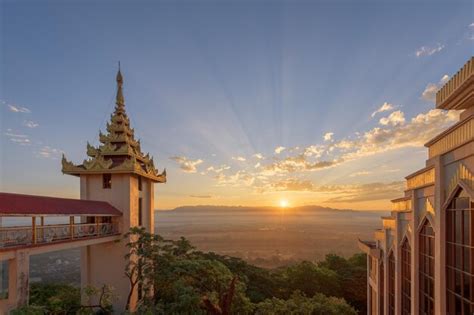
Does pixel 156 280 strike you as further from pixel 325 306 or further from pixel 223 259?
pixel 223 259

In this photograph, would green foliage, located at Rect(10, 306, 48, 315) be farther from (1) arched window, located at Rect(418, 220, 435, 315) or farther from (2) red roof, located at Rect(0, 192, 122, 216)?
(1) arched window, located at Rect(418, 220, 435, 315)

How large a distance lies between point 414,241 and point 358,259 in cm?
2982

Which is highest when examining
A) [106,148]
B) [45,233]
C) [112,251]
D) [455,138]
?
[106,148]

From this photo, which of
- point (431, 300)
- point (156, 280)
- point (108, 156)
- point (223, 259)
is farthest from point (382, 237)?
point (223, 259)

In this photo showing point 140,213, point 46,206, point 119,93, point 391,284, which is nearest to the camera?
point 46,206

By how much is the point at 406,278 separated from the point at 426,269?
2758mm

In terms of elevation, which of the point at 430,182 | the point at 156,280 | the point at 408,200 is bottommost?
the point at 156,280

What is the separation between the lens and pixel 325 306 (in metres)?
21.5

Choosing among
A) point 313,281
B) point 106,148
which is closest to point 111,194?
point 106,148

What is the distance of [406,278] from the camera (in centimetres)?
1342

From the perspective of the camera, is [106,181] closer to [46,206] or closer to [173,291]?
[46,206]

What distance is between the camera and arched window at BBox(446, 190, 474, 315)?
8234mm

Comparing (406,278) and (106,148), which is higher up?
(106,148)

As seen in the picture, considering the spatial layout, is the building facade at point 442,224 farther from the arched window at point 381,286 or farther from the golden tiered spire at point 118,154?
the golden tiered spire at point 118,154
